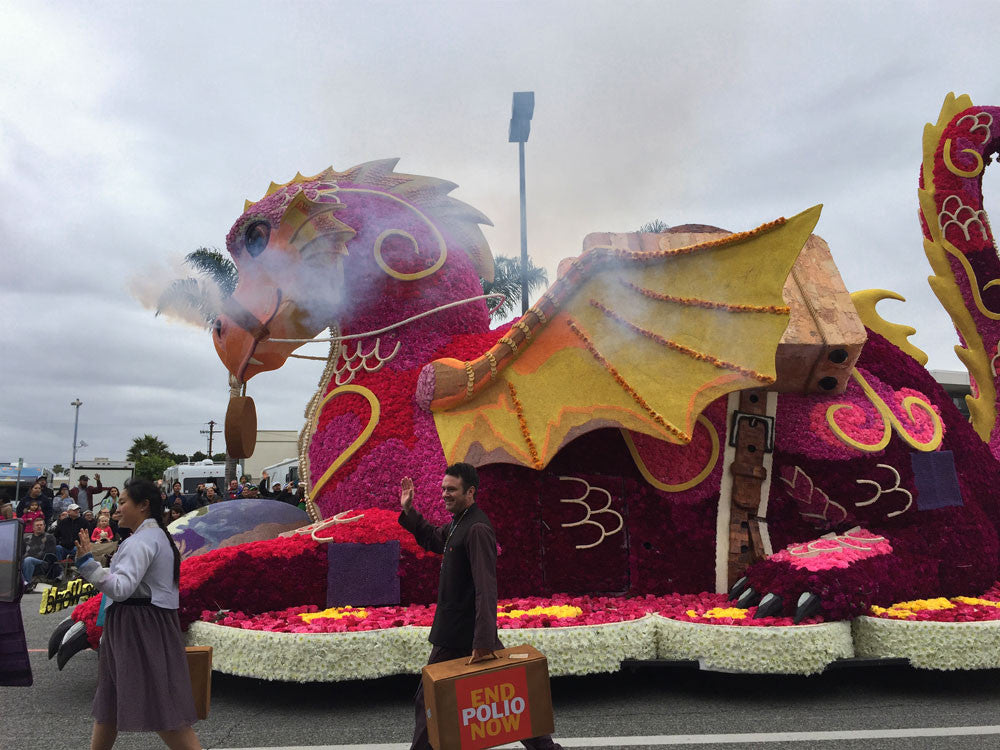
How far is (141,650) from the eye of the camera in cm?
269

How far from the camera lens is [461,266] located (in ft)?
18.5

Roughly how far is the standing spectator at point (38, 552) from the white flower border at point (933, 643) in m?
8.96

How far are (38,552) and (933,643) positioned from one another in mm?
9770

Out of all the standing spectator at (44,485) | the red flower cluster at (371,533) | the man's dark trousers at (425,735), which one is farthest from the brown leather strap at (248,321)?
the standing spectator at (44,485)

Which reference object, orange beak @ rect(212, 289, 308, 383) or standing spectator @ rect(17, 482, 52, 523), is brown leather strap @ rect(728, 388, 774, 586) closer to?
orange beak @ rect(212, 289, 308, 383)

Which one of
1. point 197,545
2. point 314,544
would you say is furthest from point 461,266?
point 197,545

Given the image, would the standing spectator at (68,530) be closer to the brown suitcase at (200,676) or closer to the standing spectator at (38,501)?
the standing spectator at (38,501)

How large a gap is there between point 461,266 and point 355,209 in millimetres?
856

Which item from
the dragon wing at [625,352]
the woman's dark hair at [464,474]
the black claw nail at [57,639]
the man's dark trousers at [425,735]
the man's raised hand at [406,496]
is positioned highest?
the dragon wing at [625,352]

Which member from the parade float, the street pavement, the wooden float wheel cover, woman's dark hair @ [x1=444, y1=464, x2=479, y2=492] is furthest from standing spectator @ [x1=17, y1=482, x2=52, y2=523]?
woman's dark hair @ [x1=444, y1=464, x2=479, y2=492]

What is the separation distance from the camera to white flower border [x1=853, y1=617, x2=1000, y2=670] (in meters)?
4.21

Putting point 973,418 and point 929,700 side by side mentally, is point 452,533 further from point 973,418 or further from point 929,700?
point 973,418

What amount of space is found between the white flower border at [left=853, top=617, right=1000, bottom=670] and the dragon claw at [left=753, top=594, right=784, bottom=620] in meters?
0.49

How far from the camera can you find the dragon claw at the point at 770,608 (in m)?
4.24
